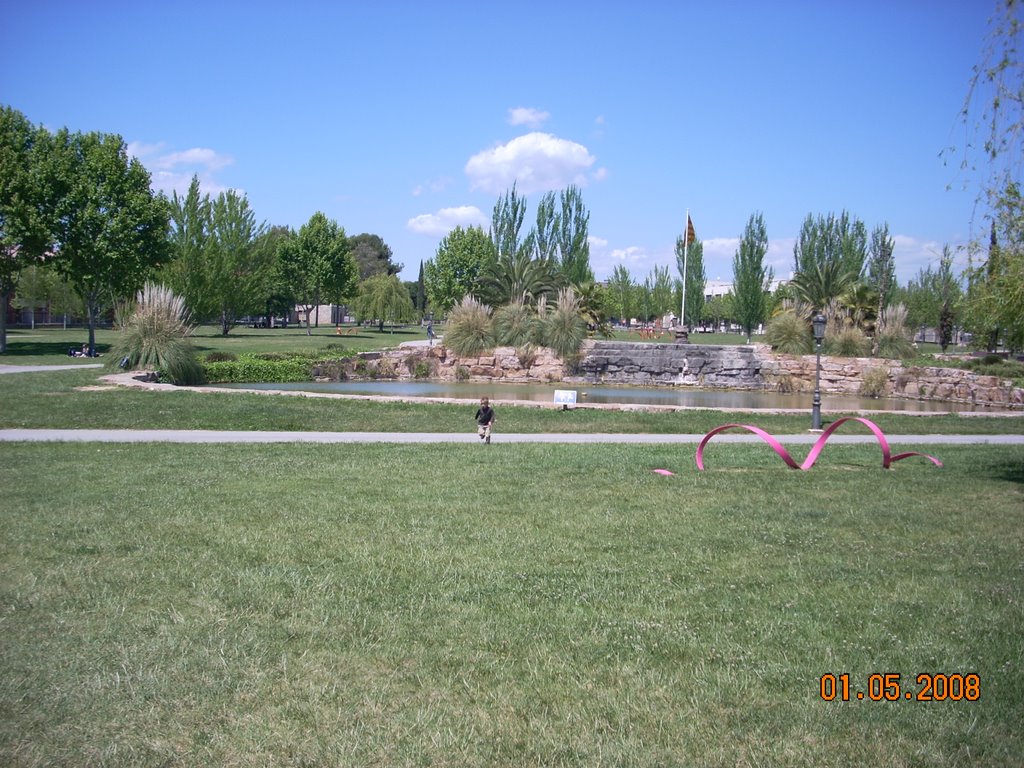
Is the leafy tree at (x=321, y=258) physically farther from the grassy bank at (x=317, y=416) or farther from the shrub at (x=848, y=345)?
the grassy bank at (x=317, y=416)

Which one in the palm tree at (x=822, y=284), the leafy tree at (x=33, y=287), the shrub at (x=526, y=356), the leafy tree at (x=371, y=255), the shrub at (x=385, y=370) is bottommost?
the shrub at (x=385, y=370)

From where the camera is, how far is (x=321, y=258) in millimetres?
65188

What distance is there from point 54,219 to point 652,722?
3523 cm

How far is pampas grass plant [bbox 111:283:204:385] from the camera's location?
22391mm

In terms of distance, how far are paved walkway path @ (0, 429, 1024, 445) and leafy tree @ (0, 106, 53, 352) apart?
69.6ft

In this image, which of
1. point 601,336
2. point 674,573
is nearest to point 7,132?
point 601,336

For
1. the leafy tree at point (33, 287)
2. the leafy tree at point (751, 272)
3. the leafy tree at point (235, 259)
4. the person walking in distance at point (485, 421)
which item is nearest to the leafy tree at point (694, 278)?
the leafy tree at point (751, 272)

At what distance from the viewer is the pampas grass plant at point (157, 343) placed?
22.4 meters

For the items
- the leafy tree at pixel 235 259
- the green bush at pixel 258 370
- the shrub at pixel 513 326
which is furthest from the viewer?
the leafy tree at pixel 235 259

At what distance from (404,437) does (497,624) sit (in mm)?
9975

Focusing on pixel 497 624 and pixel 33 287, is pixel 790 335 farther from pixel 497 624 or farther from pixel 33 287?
pixel 33 287

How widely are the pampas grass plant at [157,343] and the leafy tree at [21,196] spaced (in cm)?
1294

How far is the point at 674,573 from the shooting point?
6.53 m

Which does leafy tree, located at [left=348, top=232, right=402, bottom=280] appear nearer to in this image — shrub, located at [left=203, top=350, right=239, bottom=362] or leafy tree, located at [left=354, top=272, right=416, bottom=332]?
leafy tree, located at [left=354, top=272, right=416, bottom=332]
